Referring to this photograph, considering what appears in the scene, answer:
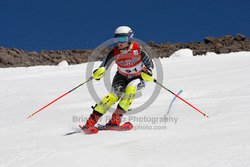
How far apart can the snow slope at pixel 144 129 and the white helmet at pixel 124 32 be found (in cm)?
144

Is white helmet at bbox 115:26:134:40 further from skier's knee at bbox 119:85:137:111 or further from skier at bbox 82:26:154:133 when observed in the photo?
skier's knee at bbox 119:85:137:111

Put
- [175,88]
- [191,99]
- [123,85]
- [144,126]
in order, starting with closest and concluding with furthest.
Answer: [144,126], [123,85], [191,99], [175,88]

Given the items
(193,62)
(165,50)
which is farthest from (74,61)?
(193,62)

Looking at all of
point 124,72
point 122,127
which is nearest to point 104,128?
point 122,127

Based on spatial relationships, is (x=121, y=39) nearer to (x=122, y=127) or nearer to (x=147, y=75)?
(x=147, y=75)

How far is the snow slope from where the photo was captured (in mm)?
5027

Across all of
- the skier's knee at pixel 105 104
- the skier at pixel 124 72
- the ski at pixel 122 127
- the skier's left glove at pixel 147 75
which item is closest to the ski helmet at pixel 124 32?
the skier at pixel 124 72

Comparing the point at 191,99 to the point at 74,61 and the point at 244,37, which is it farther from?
the point at 244,37

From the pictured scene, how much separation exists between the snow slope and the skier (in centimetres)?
47

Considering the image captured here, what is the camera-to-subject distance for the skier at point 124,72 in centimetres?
739

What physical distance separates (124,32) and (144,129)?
155 centimetres

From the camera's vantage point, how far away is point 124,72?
7.77 meters

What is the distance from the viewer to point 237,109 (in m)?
7.52

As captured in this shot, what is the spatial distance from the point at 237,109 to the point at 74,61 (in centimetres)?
2554
